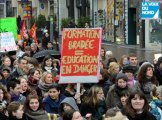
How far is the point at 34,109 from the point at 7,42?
335 inches

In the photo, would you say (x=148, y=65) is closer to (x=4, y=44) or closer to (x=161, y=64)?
(x=161, y=64)

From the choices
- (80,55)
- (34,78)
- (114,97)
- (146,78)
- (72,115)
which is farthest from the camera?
(34,78)

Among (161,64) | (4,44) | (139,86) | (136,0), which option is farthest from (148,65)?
(136,0)

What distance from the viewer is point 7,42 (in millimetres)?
16609

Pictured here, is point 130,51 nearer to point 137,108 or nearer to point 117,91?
point 117,91

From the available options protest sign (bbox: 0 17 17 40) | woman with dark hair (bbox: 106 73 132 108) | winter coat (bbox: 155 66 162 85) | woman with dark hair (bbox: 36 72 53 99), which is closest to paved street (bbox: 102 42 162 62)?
protest sign (bbox: 0 17 17 40)

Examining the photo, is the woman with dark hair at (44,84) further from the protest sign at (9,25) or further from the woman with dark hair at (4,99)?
the protest sign at (9,25)

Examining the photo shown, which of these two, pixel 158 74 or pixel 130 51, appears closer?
pixel 158 74

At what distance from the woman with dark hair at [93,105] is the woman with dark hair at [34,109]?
82 centimetres

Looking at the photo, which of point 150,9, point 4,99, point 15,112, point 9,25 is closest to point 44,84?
point 4,99

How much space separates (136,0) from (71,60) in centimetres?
2737

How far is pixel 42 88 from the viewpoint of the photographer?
10.1 meters

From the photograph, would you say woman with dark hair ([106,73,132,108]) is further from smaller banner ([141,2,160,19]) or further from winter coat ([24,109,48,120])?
smaller banner ([141,2,160,19])

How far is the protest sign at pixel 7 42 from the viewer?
1633 cm
